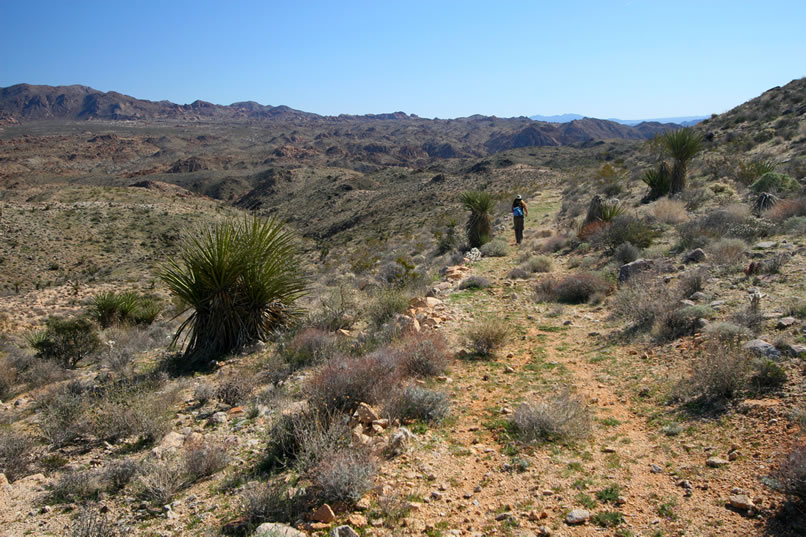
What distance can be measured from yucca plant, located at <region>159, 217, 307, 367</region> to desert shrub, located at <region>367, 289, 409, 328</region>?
1.54 m

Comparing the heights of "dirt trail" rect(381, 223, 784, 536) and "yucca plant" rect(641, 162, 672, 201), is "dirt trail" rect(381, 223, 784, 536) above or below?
below

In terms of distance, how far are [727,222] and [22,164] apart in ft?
399

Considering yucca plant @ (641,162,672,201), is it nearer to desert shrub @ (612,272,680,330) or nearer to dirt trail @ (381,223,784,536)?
desert shrub @ (612,272,680,330)

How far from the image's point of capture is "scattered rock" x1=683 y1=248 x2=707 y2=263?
7547mm

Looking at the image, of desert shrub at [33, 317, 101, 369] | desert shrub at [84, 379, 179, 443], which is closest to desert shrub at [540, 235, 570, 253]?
desert shrub at [84, 379, 179, 443]

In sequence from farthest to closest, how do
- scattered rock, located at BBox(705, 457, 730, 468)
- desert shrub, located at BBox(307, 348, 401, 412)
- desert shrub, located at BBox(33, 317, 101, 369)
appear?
desert shrub, located at BBox(33, 317, 101, 369)
desert shrub, located at BBox(307, 348, 401, 412)
scattered rock, located at BBox(705, 457, 730, 468)

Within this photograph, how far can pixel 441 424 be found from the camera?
4199 mm

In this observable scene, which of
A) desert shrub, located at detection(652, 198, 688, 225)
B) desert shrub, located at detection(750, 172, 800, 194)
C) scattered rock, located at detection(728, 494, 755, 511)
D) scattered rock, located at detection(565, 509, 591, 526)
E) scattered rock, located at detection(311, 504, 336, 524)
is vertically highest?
desert shrub, located at detection(750, 172, 800, 194)

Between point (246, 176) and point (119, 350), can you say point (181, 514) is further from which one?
point (246, 176)

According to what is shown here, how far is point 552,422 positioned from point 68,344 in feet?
29.1

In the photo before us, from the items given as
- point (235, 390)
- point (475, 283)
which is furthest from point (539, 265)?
point (235, 390)

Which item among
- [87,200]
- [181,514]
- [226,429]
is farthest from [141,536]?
[87,200]

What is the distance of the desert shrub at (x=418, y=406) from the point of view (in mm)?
4242

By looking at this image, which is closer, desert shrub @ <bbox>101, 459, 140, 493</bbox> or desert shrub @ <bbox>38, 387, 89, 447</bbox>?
desert shrub @ <bbox>101, 459, 140, 493</bbox>
